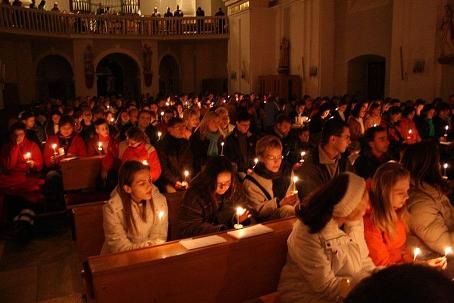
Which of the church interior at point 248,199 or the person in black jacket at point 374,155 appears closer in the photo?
the church interior at point 248,199

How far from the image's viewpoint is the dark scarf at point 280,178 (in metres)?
4.27

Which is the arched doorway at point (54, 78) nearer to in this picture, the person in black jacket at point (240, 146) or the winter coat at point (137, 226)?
the person in black jacket at point (240, 146)

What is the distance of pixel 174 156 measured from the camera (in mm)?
6000

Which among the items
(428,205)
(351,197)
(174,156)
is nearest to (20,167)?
(174,156)

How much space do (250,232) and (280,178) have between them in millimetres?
1178

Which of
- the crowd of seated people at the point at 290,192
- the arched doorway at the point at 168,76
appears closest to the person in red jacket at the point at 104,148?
the crowd of seated people at the point at 290,192

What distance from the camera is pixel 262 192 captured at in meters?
4.21

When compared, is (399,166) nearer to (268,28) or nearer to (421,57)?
(421,57)

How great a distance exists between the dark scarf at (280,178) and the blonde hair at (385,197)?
1197 mm

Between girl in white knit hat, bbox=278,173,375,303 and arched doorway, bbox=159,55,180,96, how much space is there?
25881mm

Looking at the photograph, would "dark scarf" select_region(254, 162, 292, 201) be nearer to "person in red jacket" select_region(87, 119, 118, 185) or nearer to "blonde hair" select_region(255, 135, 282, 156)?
"blonde hair" select_region(255, 135, 282, 156)

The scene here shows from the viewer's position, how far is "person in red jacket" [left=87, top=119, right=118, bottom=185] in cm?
626

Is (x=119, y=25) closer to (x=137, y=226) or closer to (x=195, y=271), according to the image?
(x=137, y=226)

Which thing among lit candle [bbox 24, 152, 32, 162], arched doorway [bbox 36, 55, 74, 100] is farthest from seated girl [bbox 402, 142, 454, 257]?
arched doorway [bbox 36, 55, 74, 100]
